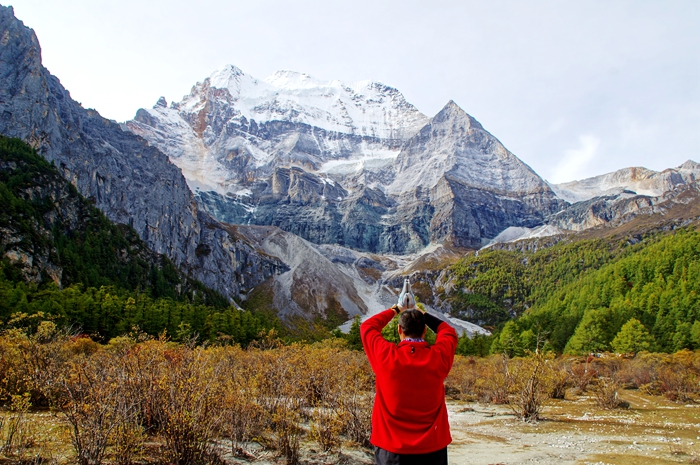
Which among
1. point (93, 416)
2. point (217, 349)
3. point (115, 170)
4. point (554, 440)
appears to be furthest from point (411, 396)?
point (115, 170)

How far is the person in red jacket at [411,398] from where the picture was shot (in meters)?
4.62

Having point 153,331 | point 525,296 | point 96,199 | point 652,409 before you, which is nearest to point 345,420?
point 652,409

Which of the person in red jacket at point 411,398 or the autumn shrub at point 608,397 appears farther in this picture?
the autumn shrub at point 608,397

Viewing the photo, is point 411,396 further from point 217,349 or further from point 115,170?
point 115,170

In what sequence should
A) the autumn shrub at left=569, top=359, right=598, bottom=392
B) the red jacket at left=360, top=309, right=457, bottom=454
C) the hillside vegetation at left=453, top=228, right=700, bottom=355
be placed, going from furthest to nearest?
the hillside vegetation at left=453, top=228, right=700, bottom=355 < the autumn shrub at left=569, top=359, right=598, bottom=392 < the red jacket at left=360, top=309, right=457, bottom=454

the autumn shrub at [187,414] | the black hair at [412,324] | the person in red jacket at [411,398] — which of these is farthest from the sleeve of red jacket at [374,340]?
the autumn shrub at [187,414]

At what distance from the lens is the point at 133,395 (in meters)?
9.29

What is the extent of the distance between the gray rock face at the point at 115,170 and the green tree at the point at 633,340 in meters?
117

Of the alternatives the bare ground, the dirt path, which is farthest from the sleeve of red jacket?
→ the dirt path

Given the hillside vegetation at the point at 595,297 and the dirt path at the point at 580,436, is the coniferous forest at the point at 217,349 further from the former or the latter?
the dirt path at the point at 580,436

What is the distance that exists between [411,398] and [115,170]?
15843cm

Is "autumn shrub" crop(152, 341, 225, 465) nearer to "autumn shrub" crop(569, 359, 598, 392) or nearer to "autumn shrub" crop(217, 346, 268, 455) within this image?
"autumn shrub" crop(217, 346, 268, 455)

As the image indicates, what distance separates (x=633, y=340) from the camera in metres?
65.1

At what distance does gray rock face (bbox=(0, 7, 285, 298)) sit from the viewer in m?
116
